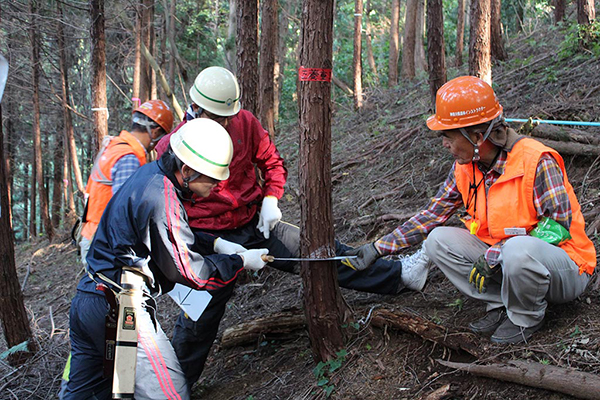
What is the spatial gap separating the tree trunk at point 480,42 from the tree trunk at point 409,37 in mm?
7366

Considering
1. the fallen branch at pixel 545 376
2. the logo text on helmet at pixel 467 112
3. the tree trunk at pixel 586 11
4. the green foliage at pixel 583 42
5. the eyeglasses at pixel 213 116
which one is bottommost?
the fallen branch at pixel 545 376

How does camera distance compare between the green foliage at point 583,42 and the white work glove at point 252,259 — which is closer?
the white work glove at point 252,259

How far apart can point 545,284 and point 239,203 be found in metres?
2.22

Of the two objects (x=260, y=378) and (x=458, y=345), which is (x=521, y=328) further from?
(x=260, y=378)

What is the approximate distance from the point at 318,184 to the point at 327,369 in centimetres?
125

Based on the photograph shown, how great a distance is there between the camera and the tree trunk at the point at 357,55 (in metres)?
→ 12.8

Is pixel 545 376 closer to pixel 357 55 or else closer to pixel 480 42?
pixel 480 42

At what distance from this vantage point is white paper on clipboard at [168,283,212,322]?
3.57 m

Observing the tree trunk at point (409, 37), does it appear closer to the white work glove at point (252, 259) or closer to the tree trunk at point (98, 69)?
the tree trunk at point (98, 69)

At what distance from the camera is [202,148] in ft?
9.83

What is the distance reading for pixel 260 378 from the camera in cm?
399

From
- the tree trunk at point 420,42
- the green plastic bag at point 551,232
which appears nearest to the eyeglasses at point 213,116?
the green plastic bag at point 551,232

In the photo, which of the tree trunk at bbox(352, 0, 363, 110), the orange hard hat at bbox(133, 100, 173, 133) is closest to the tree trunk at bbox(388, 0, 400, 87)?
the tree trunk at bbox(352, 0, 363, 110)

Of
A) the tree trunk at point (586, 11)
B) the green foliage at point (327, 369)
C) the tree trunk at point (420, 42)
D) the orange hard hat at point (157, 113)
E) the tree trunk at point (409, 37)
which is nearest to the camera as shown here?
the green foliage at point (327, 369)
